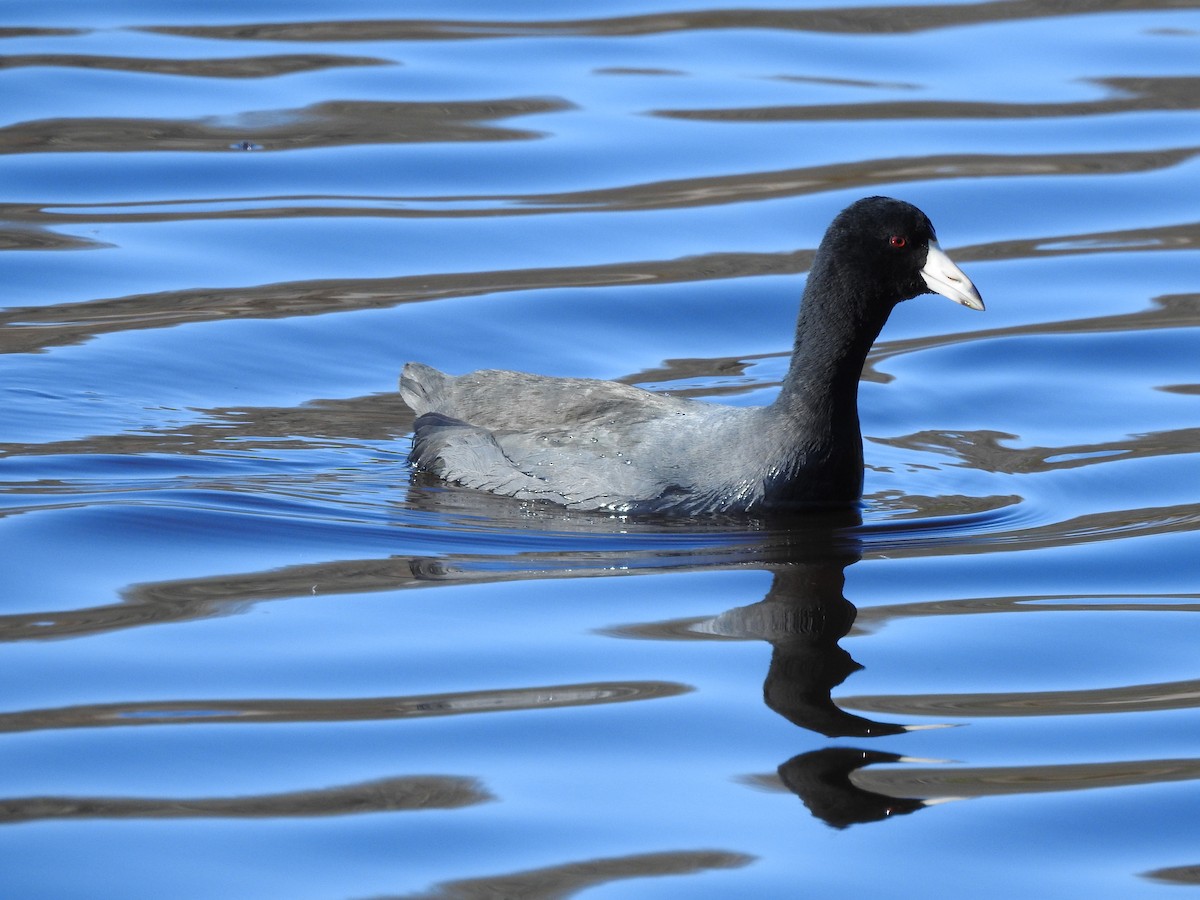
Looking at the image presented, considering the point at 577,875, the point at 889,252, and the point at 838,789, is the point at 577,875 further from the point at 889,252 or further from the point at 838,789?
the point at 889,252

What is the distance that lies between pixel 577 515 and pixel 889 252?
1.48 m

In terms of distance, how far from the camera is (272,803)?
455 centimetres

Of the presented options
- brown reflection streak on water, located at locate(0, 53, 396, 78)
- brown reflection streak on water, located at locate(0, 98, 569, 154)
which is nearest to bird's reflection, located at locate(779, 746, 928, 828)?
brown reflection streak on water, located at locate(0, 98, 569, 154)

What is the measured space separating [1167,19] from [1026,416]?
26.9ft

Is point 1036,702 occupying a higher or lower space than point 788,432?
lower

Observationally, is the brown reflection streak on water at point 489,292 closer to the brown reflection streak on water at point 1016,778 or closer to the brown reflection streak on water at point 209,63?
the brown reflection streak on water at point 209,63

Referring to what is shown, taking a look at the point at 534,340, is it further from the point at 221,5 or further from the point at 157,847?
the point at 221,5

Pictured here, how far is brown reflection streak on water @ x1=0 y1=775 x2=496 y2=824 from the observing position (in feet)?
14.7

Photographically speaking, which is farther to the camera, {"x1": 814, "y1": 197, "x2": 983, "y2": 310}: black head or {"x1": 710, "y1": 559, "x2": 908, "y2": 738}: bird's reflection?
{"x1": 814, "y1": 197, "x2": 983, "y2": 310}: black head

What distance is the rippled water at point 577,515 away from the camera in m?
4.56

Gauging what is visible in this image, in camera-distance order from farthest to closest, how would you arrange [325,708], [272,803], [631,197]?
[631,197] → [325,708] → [272,803]

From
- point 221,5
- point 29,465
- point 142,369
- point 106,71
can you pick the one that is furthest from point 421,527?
point 221,5

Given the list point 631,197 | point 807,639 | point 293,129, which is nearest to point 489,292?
point 631,197

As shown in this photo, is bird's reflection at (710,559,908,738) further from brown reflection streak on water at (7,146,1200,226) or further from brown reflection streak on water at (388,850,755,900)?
brown reflection streak on water at (7,146,1200,226)
